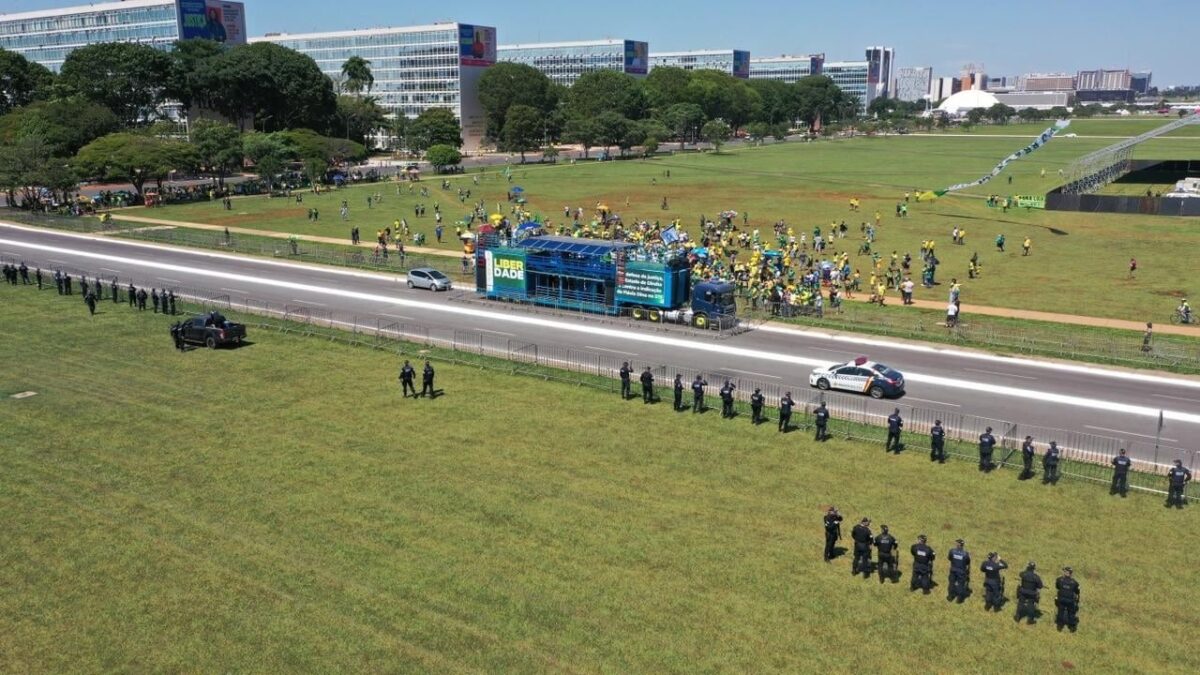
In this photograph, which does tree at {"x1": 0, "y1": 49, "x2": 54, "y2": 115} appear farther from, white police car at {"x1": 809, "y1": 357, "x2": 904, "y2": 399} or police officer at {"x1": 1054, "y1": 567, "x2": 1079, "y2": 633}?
police officer at {"x1": 1054, "y1": 567, "x2": 1079, "y2": 633}

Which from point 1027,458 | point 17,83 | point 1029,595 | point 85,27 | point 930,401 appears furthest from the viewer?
point 85,27

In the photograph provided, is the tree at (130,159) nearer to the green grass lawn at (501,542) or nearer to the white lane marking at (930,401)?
the green grass lawn at (501,542)

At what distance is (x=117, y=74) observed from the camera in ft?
423

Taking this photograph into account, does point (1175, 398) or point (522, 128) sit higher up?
point (522, 128)

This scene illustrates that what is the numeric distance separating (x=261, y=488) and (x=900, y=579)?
1639 centimetres

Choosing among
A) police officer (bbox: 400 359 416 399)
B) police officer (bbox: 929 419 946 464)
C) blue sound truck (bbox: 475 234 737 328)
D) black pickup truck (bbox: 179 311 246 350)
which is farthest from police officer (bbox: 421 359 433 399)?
police officer (bbox: 929 419 946 464)

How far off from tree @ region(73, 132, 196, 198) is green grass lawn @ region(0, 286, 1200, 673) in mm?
64979

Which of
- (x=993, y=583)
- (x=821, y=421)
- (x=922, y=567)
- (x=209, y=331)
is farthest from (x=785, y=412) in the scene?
(x=209, y=331)

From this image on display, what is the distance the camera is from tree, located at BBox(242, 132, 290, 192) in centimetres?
→ 10200

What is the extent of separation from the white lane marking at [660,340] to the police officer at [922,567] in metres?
16.4

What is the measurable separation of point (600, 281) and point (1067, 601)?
3122cm

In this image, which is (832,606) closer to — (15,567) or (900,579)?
(900,579)

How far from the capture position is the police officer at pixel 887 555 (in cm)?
1961

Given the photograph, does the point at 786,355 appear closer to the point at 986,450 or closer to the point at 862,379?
the point at 862,379
